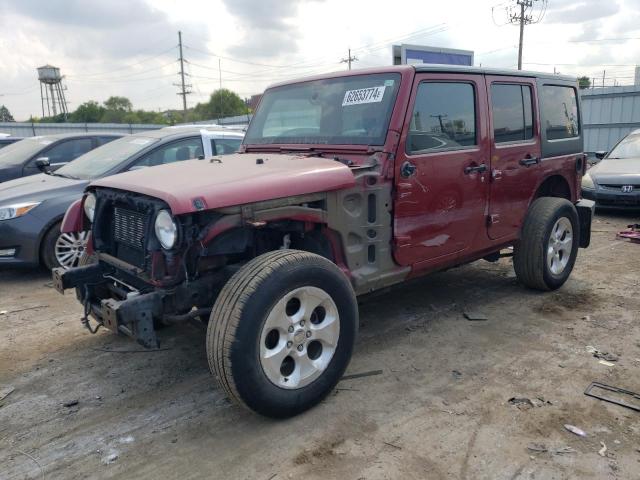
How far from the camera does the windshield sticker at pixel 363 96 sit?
380 cm

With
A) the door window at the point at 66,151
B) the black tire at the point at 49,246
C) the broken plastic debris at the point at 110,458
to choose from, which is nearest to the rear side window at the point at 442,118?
the broken plastic debris at the point at 110,458

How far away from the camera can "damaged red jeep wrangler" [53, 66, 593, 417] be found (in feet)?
9.53

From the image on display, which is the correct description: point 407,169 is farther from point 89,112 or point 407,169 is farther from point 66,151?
point 89,112

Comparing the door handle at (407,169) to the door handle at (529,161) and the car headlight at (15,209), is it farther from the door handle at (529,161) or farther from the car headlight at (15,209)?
the car headlight at (15,209)

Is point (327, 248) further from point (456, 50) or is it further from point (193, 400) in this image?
point (456, 50)

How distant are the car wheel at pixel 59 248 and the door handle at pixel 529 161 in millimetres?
4590

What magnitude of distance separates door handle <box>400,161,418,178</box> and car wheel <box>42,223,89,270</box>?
3.83 metres

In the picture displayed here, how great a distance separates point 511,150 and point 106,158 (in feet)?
15.4

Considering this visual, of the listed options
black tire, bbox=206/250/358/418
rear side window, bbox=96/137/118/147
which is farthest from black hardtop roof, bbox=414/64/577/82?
rear side window, bbox=96/137/118/147

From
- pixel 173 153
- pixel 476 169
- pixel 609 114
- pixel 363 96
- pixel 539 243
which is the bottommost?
pixel 539 243

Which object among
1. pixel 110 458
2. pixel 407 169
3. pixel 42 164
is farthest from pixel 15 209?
pixel 407 169

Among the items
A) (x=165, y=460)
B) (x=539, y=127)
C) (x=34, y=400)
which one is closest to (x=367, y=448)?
(x=165, y=460)

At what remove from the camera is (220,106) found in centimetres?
7062

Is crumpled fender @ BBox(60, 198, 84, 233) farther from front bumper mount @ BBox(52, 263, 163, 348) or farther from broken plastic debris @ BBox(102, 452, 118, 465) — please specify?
broken plastic debris @ BBox(102, 452, 118, 465)
